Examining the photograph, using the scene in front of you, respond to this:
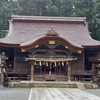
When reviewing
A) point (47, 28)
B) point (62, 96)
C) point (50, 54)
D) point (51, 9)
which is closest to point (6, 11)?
point (51, 9)

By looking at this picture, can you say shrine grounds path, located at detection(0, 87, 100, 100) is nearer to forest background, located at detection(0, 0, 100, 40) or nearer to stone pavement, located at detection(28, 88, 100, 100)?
stone pavement, located at detection(28, 88, 100, 100)

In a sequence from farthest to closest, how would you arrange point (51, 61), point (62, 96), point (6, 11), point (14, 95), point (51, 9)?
point (51, 9), point (6, 11), point (51, 61), point (14, 95), point (62, 96)

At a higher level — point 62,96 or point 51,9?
point 51,9

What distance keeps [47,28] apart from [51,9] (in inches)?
505

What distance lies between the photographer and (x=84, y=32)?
24.6 meters

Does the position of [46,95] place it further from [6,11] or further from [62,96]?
[6,11]

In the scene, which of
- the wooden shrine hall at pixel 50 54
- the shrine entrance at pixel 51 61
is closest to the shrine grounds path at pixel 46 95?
the shrine entrance at pixel 51 61

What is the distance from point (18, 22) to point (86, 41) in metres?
7.79

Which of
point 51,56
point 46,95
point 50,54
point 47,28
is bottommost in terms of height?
point 46,95

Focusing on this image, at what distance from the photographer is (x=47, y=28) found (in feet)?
81.5

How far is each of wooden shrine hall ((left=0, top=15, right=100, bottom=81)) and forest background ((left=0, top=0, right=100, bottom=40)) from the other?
9.75 m

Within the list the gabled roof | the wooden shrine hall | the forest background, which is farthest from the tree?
the wooden shrine hall

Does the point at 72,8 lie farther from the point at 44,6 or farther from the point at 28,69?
the point at 28,69

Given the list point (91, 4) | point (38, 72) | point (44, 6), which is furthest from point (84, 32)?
point (44, 6)
